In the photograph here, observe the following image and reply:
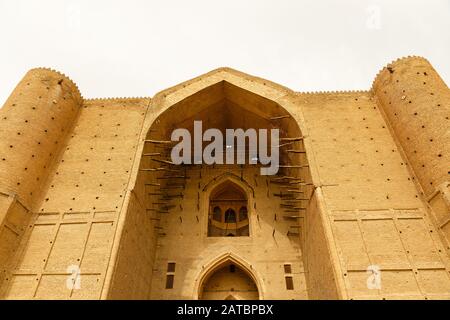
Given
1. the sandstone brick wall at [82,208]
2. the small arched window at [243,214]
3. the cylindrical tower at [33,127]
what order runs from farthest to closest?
the small arched window at [243,214] → the cylindrical tower at [33,127] → the sandstone brick wall at [82,208]

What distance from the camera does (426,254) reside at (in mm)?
10641

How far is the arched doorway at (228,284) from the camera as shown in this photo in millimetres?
14143

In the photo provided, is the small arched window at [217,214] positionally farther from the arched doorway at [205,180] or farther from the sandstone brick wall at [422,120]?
the sandstone brick wall at [422,120]

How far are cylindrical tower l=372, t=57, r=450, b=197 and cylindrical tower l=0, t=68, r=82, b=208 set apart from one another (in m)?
12.9

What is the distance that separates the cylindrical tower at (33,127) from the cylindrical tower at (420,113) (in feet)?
42.4

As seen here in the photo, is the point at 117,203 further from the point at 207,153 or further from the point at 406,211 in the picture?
the point at 406,211

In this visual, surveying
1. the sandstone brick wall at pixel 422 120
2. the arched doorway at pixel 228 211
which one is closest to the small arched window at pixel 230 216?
the arched doorway at pixel 228 211

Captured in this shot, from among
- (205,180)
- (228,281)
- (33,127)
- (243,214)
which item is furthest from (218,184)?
(33,127)

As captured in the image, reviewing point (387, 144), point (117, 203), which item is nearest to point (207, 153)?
point (117, 203)

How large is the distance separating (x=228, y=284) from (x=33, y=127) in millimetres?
9421

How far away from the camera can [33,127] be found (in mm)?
13547

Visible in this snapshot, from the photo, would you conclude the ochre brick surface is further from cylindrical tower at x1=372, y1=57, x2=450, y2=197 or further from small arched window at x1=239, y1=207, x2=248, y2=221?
small arched window at x1=239, y1=207, x2=248, y2=221

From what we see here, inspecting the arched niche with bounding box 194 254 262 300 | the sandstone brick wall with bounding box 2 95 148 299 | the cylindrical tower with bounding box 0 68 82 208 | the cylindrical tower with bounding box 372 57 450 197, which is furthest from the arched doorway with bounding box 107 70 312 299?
the cylindrical tower with bounding box 372 57 450 197

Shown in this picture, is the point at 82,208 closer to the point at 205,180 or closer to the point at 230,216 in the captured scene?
the point at 205,180
